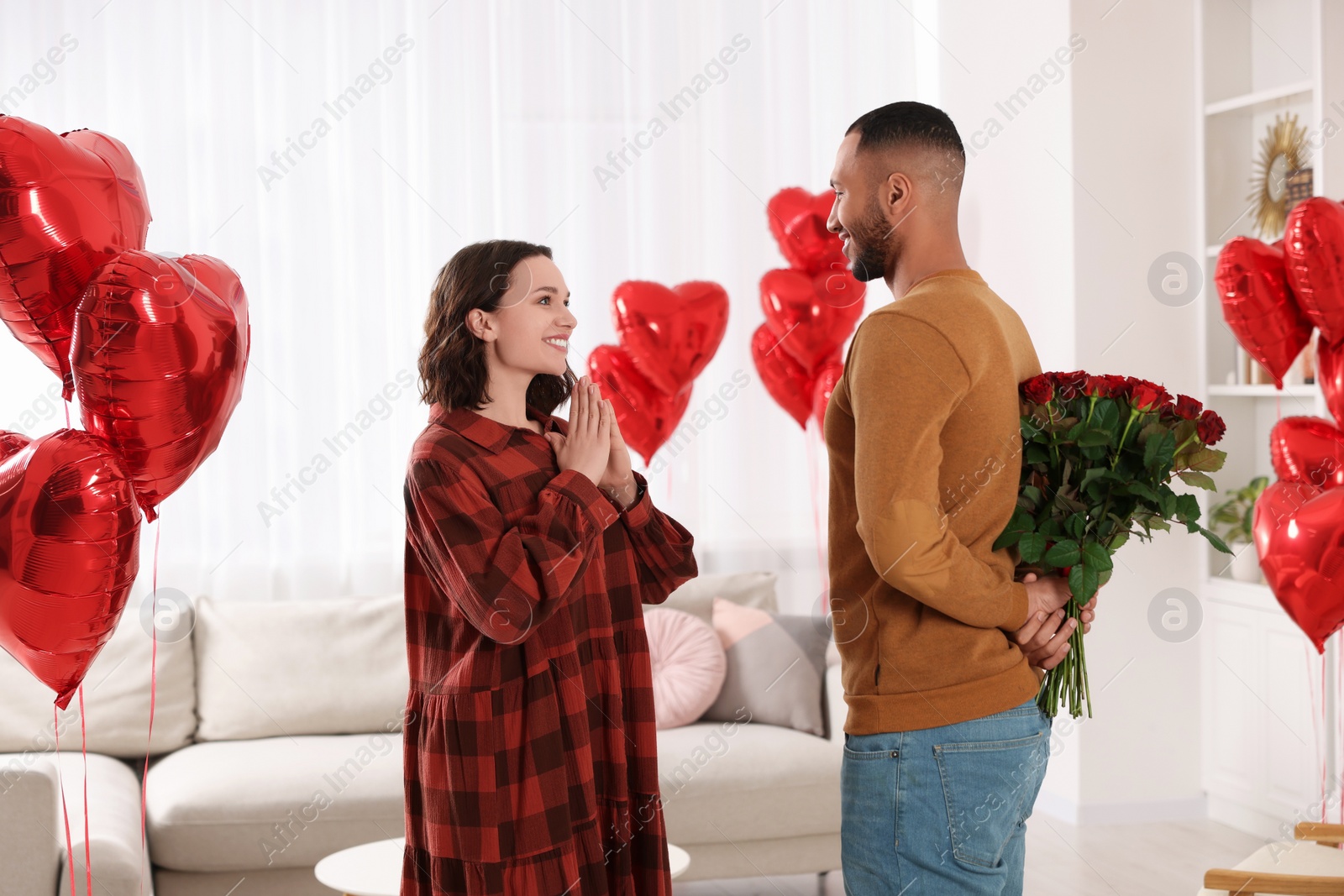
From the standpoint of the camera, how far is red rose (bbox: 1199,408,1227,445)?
1.52 m

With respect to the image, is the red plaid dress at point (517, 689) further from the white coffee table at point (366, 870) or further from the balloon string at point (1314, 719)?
the balloon string at point (1314, 719)

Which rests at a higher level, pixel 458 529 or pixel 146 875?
pixel 458 529

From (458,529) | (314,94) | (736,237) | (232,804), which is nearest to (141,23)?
(314,94)

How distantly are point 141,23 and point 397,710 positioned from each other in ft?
8.01

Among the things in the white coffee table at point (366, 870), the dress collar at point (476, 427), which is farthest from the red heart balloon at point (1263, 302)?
the white coffee table at point (366, 870)

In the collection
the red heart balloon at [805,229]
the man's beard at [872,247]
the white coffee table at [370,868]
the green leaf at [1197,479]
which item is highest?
the red heart balloon at [805,229]

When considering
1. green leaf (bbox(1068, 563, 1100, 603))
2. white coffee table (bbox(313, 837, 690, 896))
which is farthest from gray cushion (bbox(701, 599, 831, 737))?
green leaf (bbox(1068, 563, 1100, 603))

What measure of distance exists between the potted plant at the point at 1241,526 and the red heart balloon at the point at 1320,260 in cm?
126

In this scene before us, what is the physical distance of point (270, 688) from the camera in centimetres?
345

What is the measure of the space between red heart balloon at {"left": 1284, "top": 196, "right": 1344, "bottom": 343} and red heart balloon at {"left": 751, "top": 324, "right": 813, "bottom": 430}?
1.39 meters

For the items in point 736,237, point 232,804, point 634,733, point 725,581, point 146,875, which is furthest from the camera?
point 736,237

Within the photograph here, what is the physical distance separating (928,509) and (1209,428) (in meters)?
0.44

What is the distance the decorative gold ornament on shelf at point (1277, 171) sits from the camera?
363 centimetres

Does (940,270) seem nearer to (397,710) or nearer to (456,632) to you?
(456,632)
